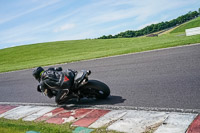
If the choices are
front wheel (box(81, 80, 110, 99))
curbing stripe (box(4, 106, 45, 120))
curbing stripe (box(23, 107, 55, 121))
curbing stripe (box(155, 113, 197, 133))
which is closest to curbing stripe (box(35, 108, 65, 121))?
curbing stripe (box(23, 107, 55, 121))

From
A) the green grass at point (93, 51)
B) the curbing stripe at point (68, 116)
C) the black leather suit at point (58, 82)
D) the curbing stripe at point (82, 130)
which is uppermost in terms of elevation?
the green grass at point (93, 51)

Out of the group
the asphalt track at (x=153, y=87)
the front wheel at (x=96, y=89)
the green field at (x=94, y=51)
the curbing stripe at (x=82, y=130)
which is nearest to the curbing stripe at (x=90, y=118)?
the curbing stripe at (x=82, y=130)

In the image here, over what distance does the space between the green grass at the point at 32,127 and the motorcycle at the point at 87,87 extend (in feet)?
4.26

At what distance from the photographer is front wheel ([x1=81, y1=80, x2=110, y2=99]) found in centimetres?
614

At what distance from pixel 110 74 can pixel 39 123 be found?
14.9 ft

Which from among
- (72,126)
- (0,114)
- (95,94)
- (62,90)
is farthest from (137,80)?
(0,114)

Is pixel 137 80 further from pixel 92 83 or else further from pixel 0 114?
pixel 0 114

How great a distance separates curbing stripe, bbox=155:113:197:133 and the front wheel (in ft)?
7.46

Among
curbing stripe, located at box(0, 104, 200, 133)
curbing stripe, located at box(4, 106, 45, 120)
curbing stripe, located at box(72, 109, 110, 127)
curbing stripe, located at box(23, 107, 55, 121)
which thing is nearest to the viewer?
curbing stripe, located at box(0, 104, 200, 133)

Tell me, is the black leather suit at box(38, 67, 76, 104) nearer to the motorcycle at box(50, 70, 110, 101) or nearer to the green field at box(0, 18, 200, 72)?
the motorcycle at box(50, 70, 110, 101)

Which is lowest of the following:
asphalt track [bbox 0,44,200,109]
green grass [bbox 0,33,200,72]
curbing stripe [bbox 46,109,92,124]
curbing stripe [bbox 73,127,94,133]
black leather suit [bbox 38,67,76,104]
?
curbing stripe [bbox 73,127,94,133]

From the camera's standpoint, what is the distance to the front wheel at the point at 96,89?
242 inches

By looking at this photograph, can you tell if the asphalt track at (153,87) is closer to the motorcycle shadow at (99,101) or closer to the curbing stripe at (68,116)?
the motorcycle shadow at (99,101)

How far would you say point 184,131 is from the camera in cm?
365
